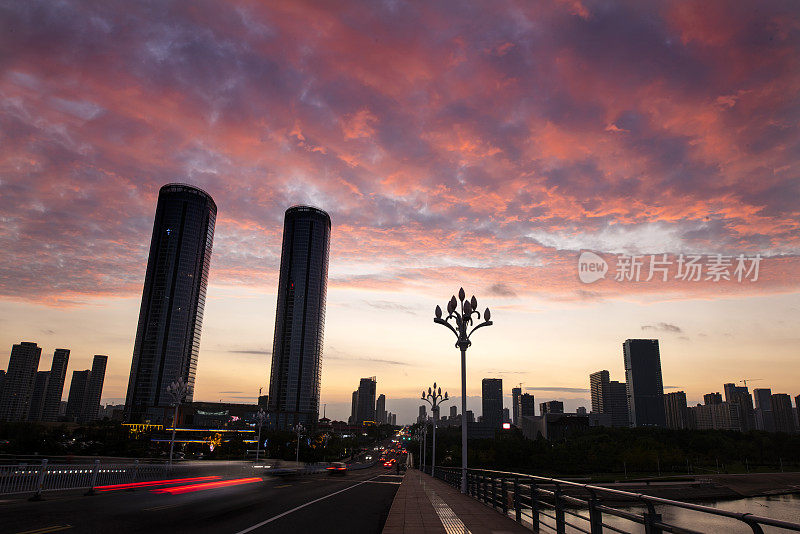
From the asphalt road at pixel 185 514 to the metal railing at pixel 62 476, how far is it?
1126 millimetres

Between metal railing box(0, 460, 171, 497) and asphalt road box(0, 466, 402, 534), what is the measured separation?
3.69 feet

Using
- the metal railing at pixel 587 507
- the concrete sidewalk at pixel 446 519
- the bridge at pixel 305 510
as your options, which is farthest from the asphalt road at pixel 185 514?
the metal railing at pixel 587 507

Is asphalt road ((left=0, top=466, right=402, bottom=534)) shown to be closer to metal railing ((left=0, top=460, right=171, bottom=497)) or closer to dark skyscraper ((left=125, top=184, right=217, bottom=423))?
metal railing ((left=0, top=460, right=171, bottom=497))

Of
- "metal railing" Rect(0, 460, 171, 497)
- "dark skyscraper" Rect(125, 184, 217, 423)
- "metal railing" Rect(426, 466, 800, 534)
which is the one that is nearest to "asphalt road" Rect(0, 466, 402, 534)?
"metal railing" Rect(0, 460, 171, 497)

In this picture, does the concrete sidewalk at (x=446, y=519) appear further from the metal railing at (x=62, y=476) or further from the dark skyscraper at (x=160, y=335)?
the dark skyscraper at (x=160, y=335)

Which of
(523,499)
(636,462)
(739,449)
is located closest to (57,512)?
(523,499)

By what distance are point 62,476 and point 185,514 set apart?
1124cm

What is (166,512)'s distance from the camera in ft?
46.4

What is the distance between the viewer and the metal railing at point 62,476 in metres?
18.4

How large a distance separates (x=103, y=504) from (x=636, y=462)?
138647 millimetres

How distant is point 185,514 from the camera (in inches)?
543

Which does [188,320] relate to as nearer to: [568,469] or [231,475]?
[568,469]

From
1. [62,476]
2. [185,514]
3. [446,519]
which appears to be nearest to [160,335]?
[62,476]

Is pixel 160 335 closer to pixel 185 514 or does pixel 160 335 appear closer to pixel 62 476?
pixel 62 476
